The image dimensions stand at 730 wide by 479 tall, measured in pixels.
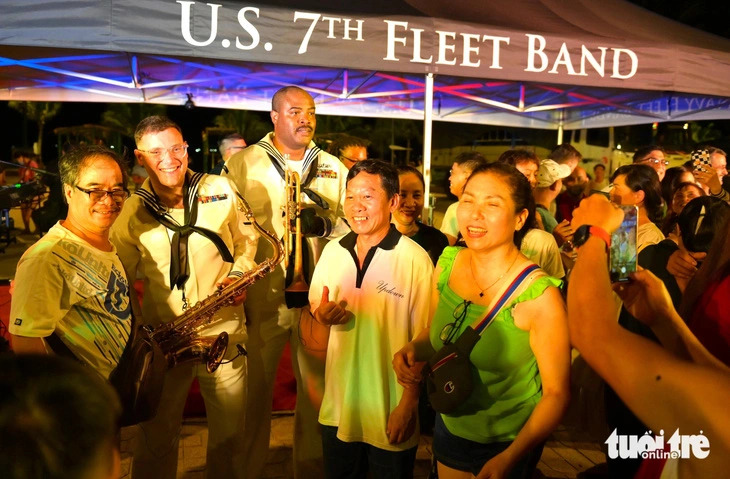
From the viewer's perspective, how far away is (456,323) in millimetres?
2586

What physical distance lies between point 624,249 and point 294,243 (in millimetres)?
2572

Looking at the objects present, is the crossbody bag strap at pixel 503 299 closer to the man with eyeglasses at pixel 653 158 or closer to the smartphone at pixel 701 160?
the smartphone at pixel 701 160

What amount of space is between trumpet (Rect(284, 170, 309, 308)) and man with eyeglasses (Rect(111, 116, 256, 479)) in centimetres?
38

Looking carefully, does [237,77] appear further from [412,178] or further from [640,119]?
[640,119]

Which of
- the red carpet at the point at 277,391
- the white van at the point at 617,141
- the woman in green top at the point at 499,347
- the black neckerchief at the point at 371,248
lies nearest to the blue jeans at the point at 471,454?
the woman in green top at the point at 499,347

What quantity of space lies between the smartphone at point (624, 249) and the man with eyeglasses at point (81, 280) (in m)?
2.19

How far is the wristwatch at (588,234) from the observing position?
1.74 metres

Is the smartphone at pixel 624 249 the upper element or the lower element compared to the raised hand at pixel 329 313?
upper

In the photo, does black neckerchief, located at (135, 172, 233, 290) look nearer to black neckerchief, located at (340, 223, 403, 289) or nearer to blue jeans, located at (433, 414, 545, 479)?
black neckerchief, located at (340, 223, 403, 289)

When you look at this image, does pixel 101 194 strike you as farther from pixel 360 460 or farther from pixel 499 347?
pixel 499 347

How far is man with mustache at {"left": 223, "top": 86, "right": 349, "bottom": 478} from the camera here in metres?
3.99

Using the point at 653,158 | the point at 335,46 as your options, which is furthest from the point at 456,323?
the point at 653,158

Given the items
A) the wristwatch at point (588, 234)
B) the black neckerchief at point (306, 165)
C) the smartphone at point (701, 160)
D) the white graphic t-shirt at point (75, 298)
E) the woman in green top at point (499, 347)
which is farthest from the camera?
the smartphone at point (701, 160)

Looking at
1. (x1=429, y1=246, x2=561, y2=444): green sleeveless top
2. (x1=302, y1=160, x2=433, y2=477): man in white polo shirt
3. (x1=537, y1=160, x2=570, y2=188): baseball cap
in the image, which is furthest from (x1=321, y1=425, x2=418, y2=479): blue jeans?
(x1=537, y1=160, x2=570, y2=188): baseball cap
